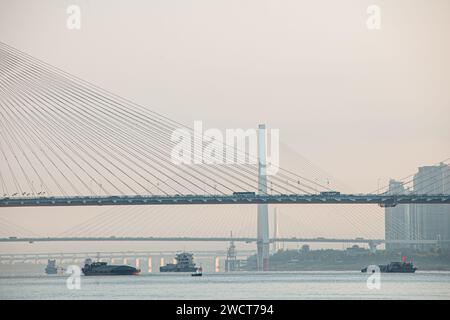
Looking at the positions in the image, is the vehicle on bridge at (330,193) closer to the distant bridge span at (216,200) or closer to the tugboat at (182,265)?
the distant bridge span at (216,200)

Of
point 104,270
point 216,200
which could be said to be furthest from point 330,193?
point 104,270

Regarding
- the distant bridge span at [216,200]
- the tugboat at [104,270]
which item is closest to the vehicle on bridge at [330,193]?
the distant bridge span at [216,200]

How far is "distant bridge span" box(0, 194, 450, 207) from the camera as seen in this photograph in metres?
64.0

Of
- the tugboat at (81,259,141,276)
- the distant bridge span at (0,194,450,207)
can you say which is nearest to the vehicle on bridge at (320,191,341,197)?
the distant bridge span at (0,194,450,207)

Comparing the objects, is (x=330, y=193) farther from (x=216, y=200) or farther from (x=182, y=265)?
(x=182, y=265)

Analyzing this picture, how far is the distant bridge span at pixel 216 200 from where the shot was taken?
64.0m

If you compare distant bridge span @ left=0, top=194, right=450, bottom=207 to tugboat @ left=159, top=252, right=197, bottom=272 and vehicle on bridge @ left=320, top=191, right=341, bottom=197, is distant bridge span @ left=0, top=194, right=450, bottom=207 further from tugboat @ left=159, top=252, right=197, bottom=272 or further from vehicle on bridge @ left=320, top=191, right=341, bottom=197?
tugboat @ left=159, top=252, right=197, bottom=272

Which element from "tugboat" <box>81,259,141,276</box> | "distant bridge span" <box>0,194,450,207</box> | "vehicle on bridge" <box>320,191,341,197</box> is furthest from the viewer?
"tugboat" <box>81,259,141,276</box>

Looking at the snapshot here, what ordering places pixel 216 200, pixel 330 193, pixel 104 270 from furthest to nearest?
pixel 104 270
pixel 330 193
pixel 216 200

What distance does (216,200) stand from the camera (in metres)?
66.1

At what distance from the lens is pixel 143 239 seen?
9506cm

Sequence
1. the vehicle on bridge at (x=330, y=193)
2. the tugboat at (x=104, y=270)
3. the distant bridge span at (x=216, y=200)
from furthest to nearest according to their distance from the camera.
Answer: the tugboat at (x=104, y=270) → the vehicle on bridge at (x=330, y=193) → the distant bridge span at (x=216, y=200)
